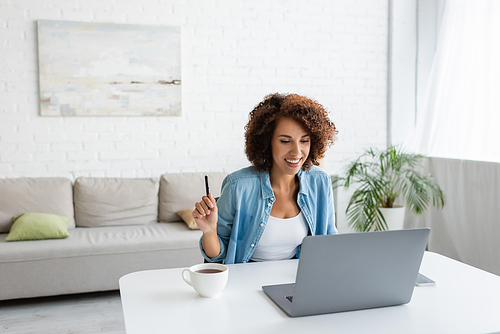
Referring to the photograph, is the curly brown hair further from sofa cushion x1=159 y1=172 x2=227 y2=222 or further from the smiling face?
sofa cushion x1=159 y1=172 x2=227 y2=222

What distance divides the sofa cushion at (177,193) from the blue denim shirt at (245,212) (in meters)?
1.79

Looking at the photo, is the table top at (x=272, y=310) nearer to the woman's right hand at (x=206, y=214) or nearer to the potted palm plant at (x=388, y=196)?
the woman's right hand at (x=206, y=214)

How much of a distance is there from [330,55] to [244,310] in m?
3.28

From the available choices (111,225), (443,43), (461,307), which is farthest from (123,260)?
(443,43)

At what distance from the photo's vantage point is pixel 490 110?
3.30 metres

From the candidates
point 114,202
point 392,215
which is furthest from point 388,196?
point 114,202

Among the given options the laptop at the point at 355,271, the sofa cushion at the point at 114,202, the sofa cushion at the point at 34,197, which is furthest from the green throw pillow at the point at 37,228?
the laptop at the point at 355,271

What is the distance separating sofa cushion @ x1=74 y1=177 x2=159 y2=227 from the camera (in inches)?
130

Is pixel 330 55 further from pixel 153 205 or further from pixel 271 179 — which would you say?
pixel 271 179

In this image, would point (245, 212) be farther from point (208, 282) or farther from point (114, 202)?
point (114, 202)

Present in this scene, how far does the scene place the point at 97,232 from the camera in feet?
10.2

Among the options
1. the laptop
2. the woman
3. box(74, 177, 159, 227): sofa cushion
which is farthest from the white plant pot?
the laptop

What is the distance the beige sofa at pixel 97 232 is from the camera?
2744 mm

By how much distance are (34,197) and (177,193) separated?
0.99 m
